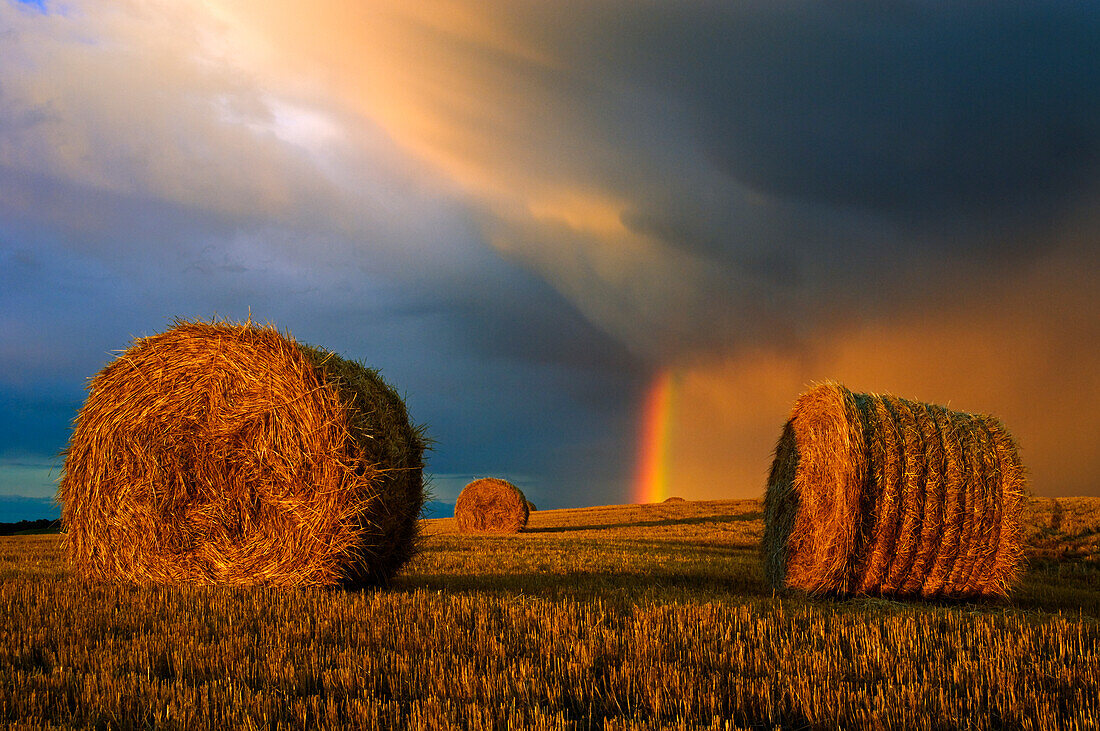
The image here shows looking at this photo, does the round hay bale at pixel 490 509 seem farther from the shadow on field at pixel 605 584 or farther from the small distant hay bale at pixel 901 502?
the small distant hay bale at pixel 901 502

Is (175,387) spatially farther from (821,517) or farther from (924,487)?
(924,487)

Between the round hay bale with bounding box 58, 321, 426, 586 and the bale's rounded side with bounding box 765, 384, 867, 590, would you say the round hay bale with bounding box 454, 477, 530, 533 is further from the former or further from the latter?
the round hay bale with bounding box 58, 321, 426, 586

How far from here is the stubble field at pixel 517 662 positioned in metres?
3.33

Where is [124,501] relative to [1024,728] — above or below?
above

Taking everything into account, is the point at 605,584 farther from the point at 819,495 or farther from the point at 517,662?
the point at 517,662

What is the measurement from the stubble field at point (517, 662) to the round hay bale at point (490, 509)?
16161 mm

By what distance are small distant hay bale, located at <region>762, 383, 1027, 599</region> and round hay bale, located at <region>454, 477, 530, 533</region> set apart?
15.0 m

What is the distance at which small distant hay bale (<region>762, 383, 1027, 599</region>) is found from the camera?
8422mm

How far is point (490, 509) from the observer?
23828mm

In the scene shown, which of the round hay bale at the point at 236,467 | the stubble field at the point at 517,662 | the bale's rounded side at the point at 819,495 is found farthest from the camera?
the bale's rounded side at the point at 819,495

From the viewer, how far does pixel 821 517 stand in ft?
28.4

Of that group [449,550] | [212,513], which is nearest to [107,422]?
[212,513]

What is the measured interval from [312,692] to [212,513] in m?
4.71

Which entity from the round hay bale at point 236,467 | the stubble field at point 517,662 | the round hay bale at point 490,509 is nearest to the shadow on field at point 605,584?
the stubble field at point 517,662
